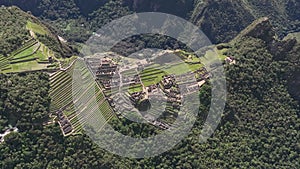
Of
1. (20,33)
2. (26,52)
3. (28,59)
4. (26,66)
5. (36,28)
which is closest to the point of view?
(26,66)

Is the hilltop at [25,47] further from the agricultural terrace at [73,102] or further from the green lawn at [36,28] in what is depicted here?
the agricultural terrace at [73,102]

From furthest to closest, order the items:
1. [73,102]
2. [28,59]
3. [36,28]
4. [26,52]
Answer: [36,28]
[26,52]
[28,59]
[73,102]

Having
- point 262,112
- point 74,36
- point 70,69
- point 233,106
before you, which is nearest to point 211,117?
point 233,106

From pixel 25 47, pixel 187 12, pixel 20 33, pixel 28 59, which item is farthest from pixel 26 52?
pixel 187 12

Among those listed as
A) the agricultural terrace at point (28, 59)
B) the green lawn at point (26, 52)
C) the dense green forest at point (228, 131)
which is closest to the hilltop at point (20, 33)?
the agricultural terrace at point (28, 59)

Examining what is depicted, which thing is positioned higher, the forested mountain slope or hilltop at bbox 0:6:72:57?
hilltop at bbox 0:6:72:57

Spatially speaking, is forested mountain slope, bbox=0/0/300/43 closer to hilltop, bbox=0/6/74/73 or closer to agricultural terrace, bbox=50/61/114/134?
hilltop, bbox=0/6/74/73

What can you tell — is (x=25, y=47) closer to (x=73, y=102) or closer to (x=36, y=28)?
(x=36, y=28)

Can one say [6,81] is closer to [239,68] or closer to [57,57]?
[57,57]

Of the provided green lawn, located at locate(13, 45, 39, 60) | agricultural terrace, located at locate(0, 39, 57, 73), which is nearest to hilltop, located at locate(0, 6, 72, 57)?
agricultural terrace, located at locate(0, 39, 57, 73)

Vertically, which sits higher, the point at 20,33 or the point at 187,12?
the point at 20,33

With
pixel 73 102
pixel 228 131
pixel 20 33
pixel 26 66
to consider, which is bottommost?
pixel 228 131

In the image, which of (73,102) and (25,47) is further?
(25,47)
